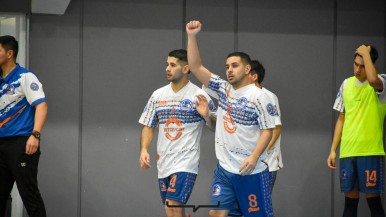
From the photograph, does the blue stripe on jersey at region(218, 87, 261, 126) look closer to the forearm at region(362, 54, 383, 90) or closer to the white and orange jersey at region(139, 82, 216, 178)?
the white and orange jersey at region(139, 82, 216, 178)

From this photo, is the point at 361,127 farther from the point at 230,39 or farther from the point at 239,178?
the point at 230,39

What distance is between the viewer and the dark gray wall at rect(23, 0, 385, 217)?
7.55 m

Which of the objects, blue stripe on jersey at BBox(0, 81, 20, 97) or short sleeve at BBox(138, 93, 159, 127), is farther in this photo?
short sleeve at BBox(138, 93, 159, 127)

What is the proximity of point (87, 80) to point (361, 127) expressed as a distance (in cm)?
311

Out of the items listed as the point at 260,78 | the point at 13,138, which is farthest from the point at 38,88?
the point at 260,78

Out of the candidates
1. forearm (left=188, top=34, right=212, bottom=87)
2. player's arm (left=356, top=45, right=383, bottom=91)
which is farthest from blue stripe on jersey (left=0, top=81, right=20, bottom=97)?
→ player's arm (left=356, top=45, right=383, bottom=91)

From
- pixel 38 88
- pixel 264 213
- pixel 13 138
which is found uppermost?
pixel 38 88

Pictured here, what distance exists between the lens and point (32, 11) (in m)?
7.34

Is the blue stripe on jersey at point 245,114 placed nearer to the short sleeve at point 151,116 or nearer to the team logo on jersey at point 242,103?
the team logo on jersey at point 242,103

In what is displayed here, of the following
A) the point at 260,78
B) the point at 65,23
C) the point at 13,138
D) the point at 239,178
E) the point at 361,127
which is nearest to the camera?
the point at 239,178

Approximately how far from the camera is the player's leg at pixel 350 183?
6109mm

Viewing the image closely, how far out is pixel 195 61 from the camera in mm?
5336

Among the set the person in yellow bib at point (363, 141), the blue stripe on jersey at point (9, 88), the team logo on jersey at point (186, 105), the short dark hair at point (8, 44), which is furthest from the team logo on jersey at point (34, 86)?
the person in yellow bib at point (363, 141)

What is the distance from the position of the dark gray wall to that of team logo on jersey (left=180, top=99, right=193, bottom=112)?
1875 mm
